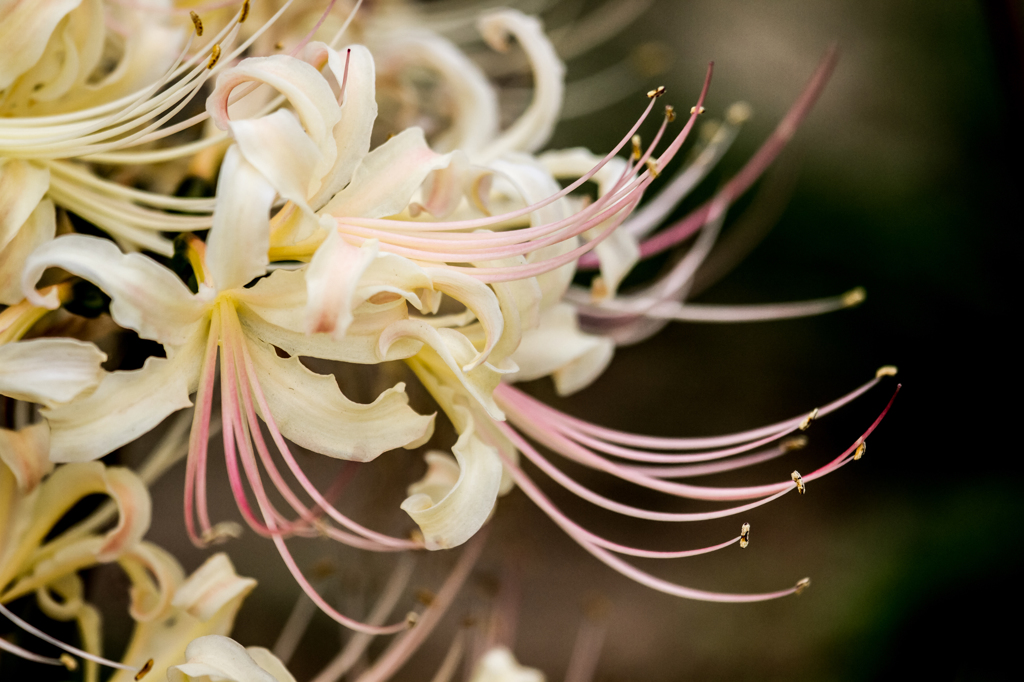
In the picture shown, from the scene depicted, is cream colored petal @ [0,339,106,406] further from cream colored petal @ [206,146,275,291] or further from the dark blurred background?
the dark blurred background

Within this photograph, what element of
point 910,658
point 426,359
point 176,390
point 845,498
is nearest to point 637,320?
point 426,359

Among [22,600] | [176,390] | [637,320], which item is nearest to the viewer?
[176,390]

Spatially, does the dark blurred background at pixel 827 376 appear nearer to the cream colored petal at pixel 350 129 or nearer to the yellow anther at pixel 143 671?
the yellow anther at pixel 143 671

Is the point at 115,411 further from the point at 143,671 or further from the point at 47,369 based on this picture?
the point at 143,671

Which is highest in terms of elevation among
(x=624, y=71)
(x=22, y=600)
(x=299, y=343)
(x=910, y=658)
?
(x=624, y=71)

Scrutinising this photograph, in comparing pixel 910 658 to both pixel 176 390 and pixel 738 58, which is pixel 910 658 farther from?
pixel 176 390

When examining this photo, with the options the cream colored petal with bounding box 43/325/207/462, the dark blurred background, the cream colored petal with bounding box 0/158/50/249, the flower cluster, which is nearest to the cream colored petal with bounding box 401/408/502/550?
the flower cluster

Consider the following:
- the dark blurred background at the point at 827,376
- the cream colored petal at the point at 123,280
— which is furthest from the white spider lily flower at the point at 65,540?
the dark blurred background at the point at 827,376

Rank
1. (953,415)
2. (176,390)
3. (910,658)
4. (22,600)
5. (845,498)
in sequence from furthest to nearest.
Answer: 1. (845,498)
2. (953,415)
3. (910,658)
4. (22,600)
5. (176,390)
